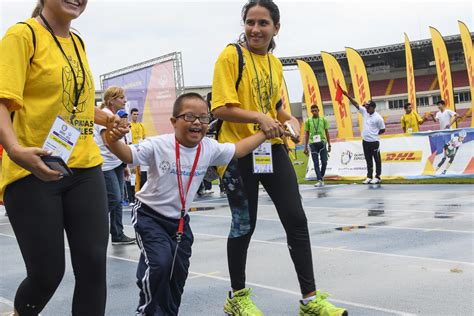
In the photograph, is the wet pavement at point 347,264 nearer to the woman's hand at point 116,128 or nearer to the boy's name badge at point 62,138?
the woman's hand at point 116,128

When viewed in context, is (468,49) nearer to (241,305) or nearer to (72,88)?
(241,305)

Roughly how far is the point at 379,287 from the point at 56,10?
3.08 meters

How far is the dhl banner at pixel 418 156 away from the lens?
13.8 metres

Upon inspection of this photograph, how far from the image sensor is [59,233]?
106 inches

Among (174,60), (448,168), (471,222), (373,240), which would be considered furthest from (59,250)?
(174,60)

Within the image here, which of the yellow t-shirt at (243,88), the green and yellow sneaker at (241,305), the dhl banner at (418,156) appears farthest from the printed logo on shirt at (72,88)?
the dhl banner at (418,156)

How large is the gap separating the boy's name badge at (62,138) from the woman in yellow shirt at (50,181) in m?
0.05

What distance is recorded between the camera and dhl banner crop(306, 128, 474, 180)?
13773 mm

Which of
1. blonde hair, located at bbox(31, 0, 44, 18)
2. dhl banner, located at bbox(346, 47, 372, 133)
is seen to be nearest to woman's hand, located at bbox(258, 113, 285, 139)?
blonde hair, located at bbox(31, 0, 44, 18)

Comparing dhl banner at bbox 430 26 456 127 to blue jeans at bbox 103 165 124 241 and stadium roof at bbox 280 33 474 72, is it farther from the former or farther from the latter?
stadium roof at bbox 280 33 474 72

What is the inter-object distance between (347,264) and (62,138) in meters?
3.44

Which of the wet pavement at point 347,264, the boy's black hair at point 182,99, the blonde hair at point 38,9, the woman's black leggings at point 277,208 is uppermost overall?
the blonde hair at point 38,9

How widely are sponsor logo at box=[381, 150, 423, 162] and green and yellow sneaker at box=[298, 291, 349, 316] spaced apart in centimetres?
1163

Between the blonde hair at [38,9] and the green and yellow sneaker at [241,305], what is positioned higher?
the blonde hair at [38,9]
